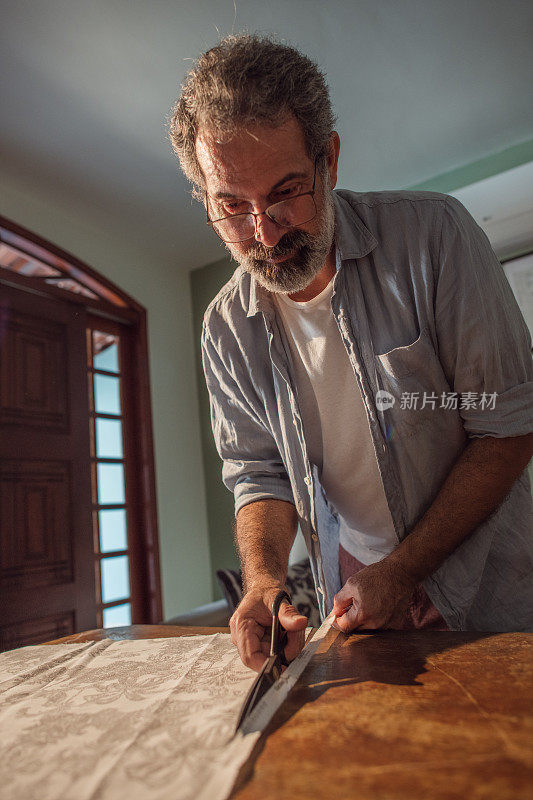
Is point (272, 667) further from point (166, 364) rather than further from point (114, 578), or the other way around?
point (166, 364)

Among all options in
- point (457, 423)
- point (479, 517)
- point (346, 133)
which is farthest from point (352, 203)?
point (346, 133)

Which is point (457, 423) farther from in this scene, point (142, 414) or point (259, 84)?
point (142, 414)

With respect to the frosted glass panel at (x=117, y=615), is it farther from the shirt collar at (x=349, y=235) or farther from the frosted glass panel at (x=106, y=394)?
the shirt collar at (x=349, y=235)

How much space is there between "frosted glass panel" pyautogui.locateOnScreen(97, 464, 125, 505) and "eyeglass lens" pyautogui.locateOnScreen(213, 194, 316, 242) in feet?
10.4

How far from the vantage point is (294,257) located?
3.67 ft

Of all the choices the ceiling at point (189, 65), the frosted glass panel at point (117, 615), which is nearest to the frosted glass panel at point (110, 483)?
the frosted glass panel at point (117, 615)

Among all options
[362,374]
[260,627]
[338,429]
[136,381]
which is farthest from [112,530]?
[260,627]

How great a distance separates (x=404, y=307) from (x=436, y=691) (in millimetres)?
699

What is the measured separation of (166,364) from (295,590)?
7.67ft

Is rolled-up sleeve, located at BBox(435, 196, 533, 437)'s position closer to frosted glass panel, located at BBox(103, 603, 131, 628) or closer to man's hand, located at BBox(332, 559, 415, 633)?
man's hand, located at BBox(332, 559, 415, 633)

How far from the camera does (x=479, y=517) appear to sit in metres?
0.99

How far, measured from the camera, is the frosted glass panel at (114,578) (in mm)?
3854

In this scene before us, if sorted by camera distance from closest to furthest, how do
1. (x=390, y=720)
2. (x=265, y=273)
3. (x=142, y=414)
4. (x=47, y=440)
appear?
(x=390, y=720) < (x=265, y=273) < (x=47, y=440) < (x=142, y=414)

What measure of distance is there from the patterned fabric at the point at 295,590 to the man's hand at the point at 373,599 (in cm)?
186
